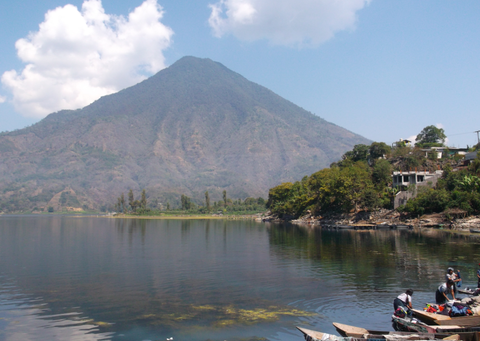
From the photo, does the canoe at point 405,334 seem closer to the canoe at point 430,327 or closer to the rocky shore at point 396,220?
the canoe at point 430,327

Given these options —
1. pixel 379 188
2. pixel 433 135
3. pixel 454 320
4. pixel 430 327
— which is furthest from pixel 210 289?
pixel 433 135

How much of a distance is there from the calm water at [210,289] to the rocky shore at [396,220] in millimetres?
25728

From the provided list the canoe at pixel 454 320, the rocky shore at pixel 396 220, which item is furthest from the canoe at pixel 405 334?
the rocky shore at pixel 396 220

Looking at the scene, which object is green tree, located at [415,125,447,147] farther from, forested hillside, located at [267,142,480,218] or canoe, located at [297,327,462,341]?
canoe, located at [297,327,462,341]

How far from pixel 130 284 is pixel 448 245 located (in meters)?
36.6

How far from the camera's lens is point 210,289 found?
83.7 feet

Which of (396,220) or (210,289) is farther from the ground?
(396,220)

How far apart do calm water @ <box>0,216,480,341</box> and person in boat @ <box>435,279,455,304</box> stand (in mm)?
1223

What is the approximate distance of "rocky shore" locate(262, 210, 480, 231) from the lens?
68000 millimetres

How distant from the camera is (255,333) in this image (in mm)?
16984

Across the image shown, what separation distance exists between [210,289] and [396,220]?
65.4m

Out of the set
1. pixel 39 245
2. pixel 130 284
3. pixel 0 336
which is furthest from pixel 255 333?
pixel 39 245

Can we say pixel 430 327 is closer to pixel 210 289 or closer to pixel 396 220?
pixel 210 289

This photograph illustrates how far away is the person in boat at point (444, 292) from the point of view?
19.2 metres
